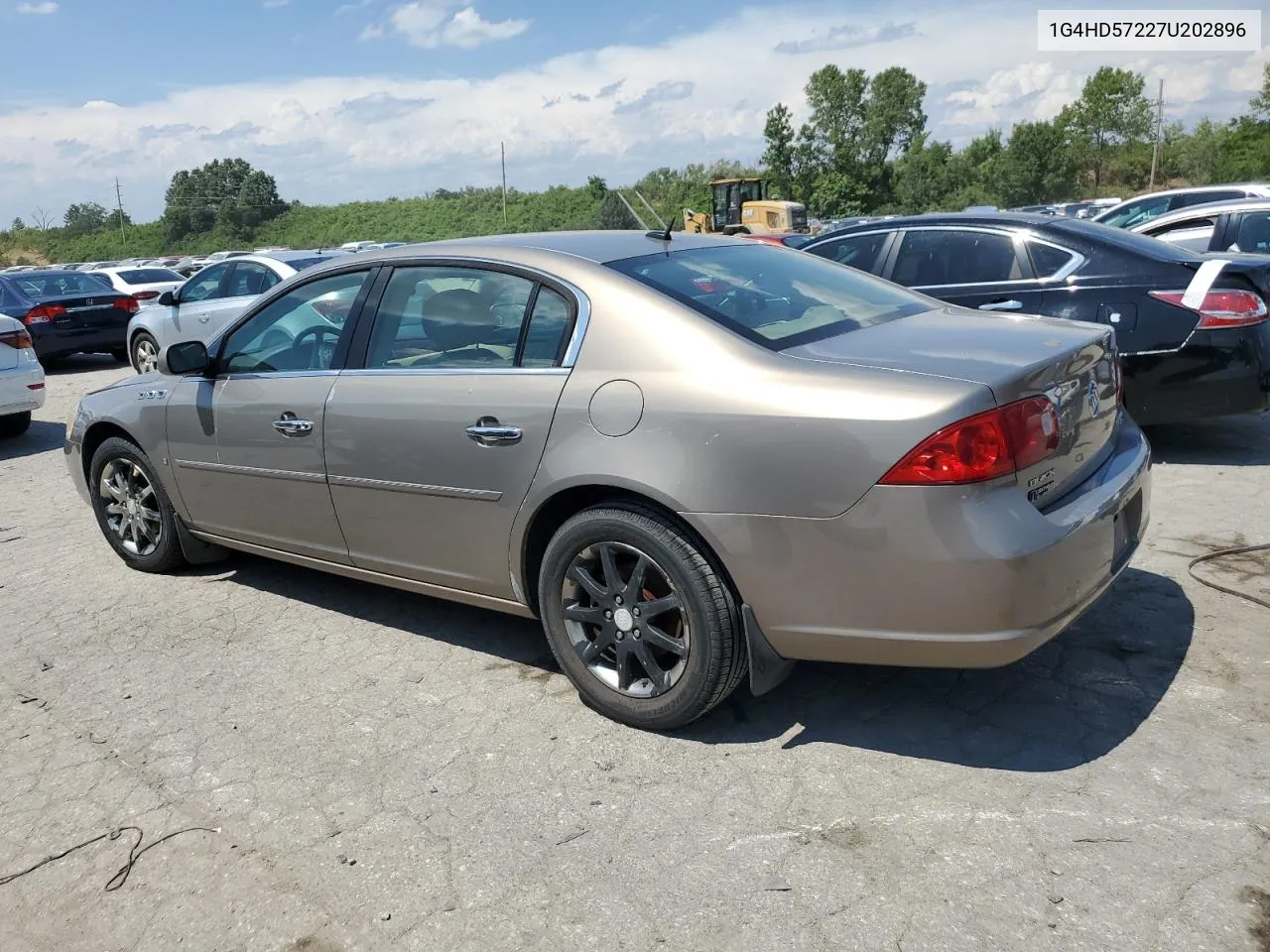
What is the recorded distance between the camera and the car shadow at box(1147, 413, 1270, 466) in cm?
656

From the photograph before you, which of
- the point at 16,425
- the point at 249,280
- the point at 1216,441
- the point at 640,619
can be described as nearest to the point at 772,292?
the point at 640,619

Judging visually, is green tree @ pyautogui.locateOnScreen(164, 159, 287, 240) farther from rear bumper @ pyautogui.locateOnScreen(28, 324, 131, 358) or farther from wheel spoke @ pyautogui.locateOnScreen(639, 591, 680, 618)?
wheel spoke @ pyautogui.locateOnScreen(639, 591, 680, 618)

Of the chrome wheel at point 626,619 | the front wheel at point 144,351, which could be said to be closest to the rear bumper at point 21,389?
the front wheel at point 144,351

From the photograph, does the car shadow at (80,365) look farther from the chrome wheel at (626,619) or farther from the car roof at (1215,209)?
the chrome wheel at (626,619)

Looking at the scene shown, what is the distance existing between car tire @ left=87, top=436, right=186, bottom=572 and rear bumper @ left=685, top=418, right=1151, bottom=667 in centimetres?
327

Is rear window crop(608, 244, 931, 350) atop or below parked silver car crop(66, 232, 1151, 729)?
atop

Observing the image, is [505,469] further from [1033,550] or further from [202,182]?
[202,182]

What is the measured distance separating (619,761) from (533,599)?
27.7 inches

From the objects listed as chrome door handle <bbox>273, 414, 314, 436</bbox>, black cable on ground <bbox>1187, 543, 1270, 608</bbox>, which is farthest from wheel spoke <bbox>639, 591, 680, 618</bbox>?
black cable on ground <bbox>1187, 543, 1270, 608</bbox>

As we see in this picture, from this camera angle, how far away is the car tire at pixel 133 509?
525 cm

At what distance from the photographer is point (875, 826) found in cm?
290

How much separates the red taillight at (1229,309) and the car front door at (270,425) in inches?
186

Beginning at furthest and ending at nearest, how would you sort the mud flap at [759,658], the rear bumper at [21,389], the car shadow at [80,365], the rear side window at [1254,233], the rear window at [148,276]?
the rear window at [148,276] < the car shadow at [80,365] < the rear side window at [1254,233] < the rear bumper at [21,389] < the mud flap at [759,658]

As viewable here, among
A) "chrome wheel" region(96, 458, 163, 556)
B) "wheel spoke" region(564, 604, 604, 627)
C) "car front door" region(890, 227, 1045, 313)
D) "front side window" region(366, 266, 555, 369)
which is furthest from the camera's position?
"car front door" region(890, 227, 1045, 313)
